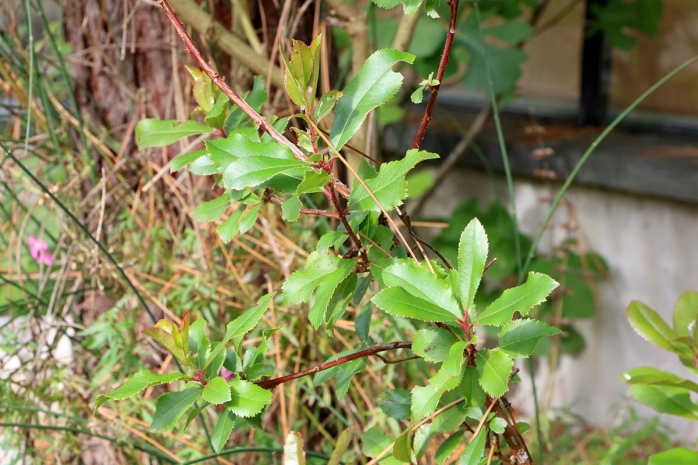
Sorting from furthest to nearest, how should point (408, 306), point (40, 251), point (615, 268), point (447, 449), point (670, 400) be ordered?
point (615, 268)
point (40, 251)
point (670, 400)
point (447, 449)
point (408, 306)

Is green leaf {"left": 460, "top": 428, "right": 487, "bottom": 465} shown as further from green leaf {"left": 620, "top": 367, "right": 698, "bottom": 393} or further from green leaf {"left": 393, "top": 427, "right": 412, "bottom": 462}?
green leaf {"left": 620, "top": 367, "right": 698, "bottom": 393}

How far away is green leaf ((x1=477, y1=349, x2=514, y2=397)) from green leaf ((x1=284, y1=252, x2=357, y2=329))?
5.0 inches

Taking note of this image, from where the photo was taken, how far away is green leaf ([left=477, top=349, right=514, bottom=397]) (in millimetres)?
513

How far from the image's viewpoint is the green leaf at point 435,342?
0.56 metres

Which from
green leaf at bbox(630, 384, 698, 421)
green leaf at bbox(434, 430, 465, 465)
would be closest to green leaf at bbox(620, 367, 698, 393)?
green leaf at bbox(630, 384, 698, 421)

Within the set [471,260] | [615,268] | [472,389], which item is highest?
[471,260]

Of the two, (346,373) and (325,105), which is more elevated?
(325,105)

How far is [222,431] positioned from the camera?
0.60 meters

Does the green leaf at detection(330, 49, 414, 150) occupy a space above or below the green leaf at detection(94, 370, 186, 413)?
above

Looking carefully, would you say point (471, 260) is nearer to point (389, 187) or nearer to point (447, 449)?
point (389, 187)

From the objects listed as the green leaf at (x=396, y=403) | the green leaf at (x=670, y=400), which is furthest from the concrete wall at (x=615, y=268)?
the green leaf at (x=396, y=403)

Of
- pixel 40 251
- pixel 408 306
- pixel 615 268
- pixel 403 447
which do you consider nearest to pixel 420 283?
pixel 408 306

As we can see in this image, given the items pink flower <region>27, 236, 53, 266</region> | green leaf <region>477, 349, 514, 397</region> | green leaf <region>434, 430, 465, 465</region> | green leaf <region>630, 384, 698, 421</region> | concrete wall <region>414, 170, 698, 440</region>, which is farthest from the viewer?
concrete wall <region>414, 170, 698, 440</region>

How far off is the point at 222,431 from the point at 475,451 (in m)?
0.20
